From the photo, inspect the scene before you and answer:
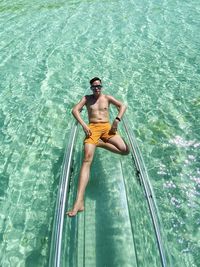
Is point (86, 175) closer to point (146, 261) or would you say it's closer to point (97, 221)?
point (97, 221)

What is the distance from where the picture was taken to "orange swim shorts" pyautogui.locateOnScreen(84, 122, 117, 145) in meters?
6.00

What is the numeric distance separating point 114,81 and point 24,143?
3547 mm

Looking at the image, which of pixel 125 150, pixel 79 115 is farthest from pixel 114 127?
pixel 79 115

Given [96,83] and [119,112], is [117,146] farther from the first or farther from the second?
[96,83]

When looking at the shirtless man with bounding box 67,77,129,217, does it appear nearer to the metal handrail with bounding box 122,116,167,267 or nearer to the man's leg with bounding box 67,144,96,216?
the man's leg with bounding box 67,144,96,216

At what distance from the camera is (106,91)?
9.19 meters

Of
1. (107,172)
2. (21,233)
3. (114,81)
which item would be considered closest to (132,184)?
(107,172)

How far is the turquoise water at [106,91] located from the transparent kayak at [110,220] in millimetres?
338

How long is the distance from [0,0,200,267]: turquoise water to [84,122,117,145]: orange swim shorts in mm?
885

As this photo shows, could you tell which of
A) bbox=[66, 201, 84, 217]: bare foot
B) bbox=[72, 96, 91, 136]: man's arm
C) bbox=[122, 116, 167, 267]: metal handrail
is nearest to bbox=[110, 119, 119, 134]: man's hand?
bbox=[122, 116, 167, 267]: metal handrail

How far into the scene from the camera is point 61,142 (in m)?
7.12

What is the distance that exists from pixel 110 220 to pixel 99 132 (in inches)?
63.4

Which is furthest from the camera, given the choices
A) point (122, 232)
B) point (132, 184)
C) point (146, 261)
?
point (132, 184)

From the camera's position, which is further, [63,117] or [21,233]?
[63,117]
